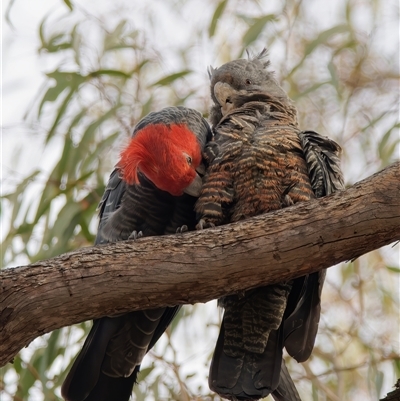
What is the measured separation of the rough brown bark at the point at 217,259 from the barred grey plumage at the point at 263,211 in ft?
1.79

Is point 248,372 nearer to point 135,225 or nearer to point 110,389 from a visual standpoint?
point 110,389

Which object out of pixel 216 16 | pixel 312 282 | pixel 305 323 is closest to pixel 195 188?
pixel 312 282

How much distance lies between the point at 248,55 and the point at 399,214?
2243 millimetres

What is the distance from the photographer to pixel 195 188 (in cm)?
346

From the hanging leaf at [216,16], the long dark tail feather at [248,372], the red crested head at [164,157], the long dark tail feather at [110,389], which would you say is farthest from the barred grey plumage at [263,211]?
the hanging leaf at [216,16]

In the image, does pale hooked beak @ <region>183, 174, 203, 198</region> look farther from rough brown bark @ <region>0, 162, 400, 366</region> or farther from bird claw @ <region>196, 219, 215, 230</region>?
rough brown bark @ <region>0, 162, 400, 366</region>

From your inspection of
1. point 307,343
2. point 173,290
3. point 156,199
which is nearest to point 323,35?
point 156,199

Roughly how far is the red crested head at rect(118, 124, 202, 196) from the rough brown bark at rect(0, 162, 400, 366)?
569 mm

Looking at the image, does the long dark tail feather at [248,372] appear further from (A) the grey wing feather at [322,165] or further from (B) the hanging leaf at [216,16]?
(B) the hanging leaf at [216,16]

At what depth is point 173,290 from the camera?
109 inches

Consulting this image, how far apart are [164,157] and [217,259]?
75cm

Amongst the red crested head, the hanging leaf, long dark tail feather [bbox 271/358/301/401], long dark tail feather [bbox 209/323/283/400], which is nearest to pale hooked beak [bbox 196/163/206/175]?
the red crested head

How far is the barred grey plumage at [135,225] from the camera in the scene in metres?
3.48

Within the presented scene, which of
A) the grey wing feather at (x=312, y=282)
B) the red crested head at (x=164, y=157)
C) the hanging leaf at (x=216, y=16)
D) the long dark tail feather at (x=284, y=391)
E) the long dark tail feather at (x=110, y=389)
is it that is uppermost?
the hanging leaf at (x=216, y=16)
